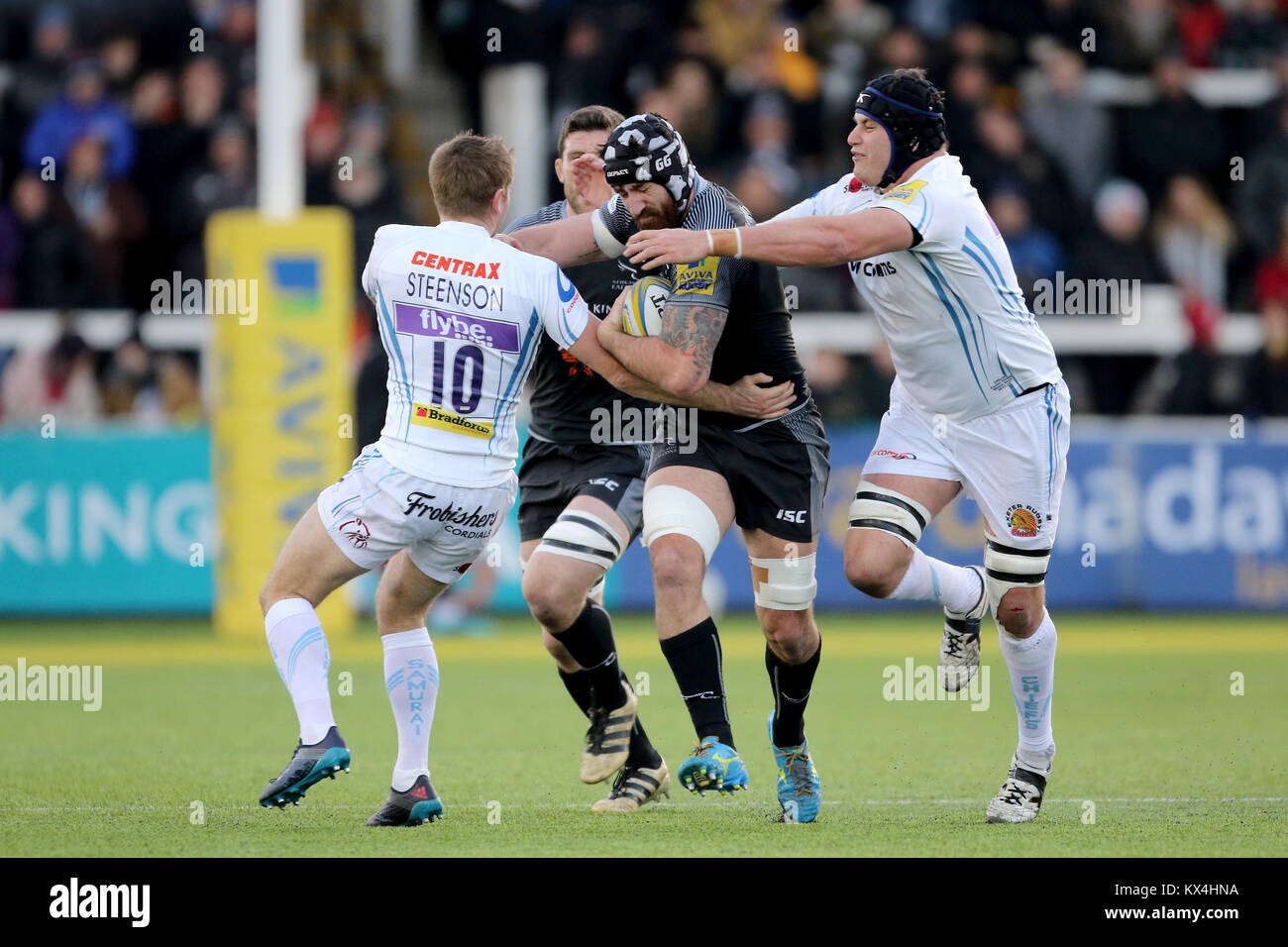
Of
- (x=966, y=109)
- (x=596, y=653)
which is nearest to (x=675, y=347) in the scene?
(x=596, y=653)

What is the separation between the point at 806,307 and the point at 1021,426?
1047 centimetres

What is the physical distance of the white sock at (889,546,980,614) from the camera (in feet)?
24.9

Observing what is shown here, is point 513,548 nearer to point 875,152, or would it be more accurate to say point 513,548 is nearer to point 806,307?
point 806,307

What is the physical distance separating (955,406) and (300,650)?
8.93 ft

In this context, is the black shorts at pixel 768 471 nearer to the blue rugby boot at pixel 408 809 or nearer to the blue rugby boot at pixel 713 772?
the blue rugby boot at pixel 713 772

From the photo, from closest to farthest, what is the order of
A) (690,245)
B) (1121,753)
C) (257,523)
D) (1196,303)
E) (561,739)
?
(690,245) < (1121,753) < (561,739) < (257,523) < (1196,303)

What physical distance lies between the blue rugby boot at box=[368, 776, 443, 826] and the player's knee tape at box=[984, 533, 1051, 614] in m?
2.32

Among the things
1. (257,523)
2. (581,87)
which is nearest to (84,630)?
(257,523)

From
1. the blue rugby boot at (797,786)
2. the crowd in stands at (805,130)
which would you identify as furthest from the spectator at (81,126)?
the blue rugby boot at (797,786)

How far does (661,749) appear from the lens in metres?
9.39

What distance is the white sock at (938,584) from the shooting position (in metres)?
7.59

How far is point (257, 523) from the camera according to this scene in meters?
15.0

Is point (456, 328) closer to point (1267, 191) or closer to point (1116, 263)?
point (1116, 263)

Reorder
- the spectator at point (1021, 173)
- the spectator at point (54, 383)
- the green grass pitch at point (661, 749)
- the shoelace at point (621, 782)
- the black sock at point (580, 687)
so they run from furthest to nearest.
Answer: the spectator at point (1021, 173)
the spectator at point (54, 383)
the black sock at point (580, 687)
the shoelace at point (621, 782)
the green grass pitch at point (661, 749)
